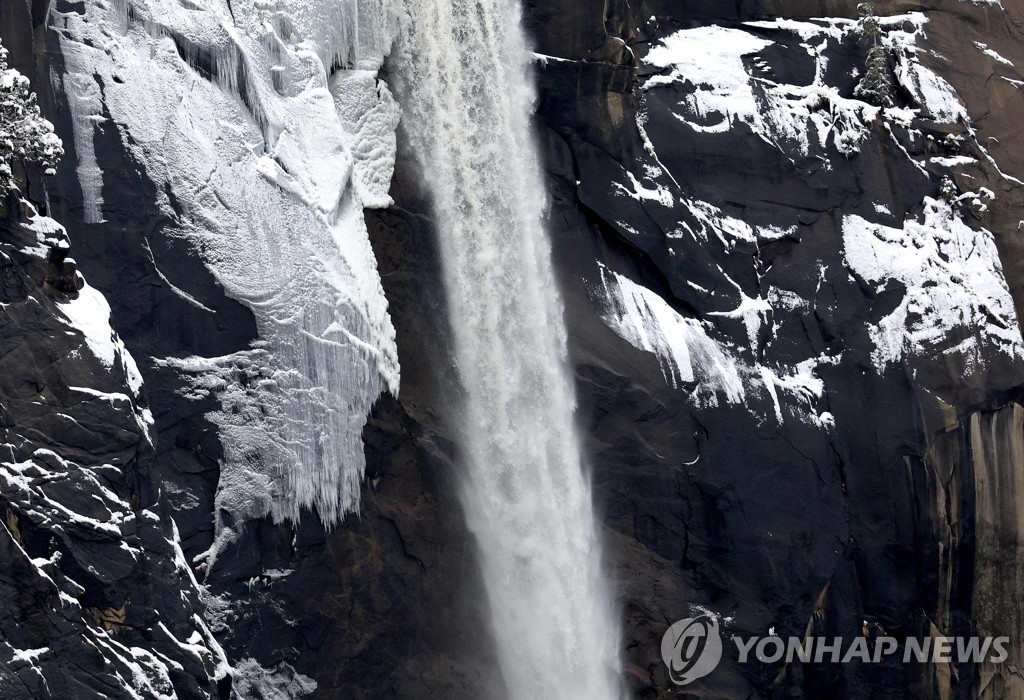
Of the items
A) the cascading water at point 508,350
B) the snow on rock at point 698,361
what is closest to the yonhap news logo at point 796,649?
the cascading water at point 508,350

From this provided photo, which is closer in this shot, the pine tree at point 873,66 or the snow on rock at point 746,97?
the snow on rock at point 746,97

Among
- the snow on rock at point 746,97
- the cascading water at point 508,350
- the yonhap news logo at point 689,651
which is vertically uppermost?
the snow on rock at point 746,97

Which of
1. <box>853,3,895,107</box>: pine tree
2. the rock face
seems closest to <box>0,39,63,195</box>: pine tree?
the rock face

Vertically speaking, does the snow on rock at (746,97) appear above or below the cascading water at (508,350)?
above

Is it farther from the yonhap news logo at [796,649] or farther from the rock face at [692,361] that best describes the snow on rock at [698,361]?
the yonhap news logo at [796,649]

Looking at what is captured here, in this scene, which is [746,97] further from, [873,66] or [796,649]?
[796,649]

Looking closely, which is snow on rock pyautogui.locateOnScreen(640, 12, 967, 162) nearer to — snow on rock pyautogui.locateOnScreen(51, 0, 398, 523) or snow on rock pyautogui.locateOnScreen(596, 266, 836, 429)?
snow on rock pyautogui.locateOnScreen(596, 266, 836, 429)

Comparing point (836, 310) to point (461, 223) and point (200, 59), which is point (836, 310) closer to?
point (461, 223)
